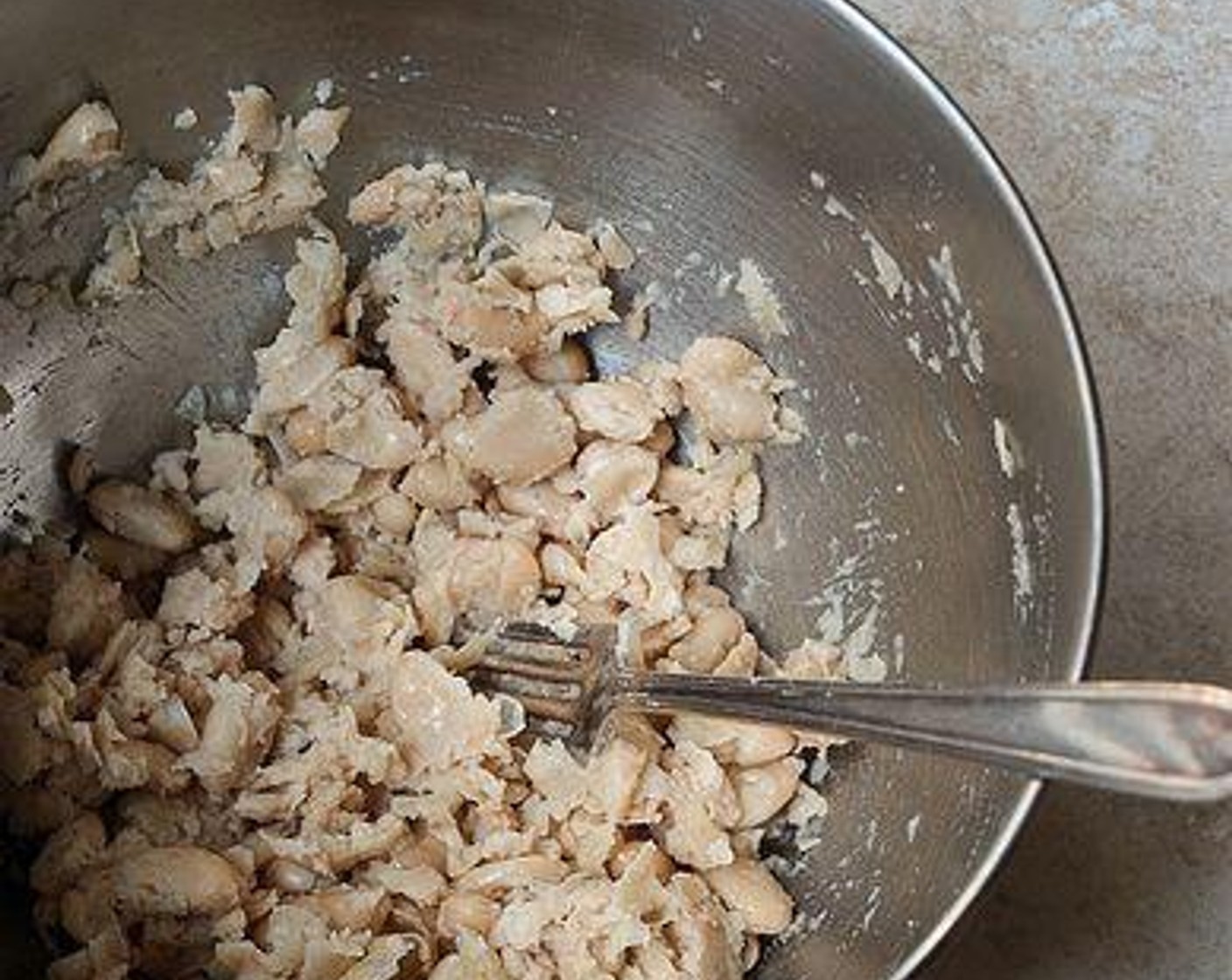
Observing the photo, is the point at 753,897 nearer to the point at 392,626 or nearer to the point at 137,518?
the point at 392,626

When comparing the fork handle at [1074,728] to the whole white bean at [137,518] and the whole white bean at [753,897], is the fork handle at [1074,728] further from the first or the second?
the whole white bean at [137,518]

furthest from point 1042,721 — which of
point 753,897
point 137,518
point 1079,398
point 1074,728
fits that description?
point 137,518

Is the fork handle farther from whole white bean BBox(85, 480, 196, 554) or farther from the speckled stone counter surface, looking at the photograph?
whole white bean BBox(85, 480, 196, 554)

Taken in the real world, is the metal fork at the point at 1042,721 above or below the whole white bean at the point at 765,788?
above

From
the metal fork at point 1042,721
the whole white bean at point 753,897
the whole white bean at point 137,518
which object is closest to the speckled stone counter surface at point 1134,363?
the whole white bean at point 753,897

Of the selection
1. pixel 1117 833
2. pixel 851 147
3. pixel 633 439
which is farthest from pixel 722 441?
pixel 1117 833

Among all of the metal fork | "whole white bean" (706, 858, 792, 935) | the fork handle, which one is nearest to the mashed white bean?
"whole white bean" (706, 858, 792, 935)

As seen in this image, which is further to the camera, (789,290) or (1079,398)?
(789,290)
